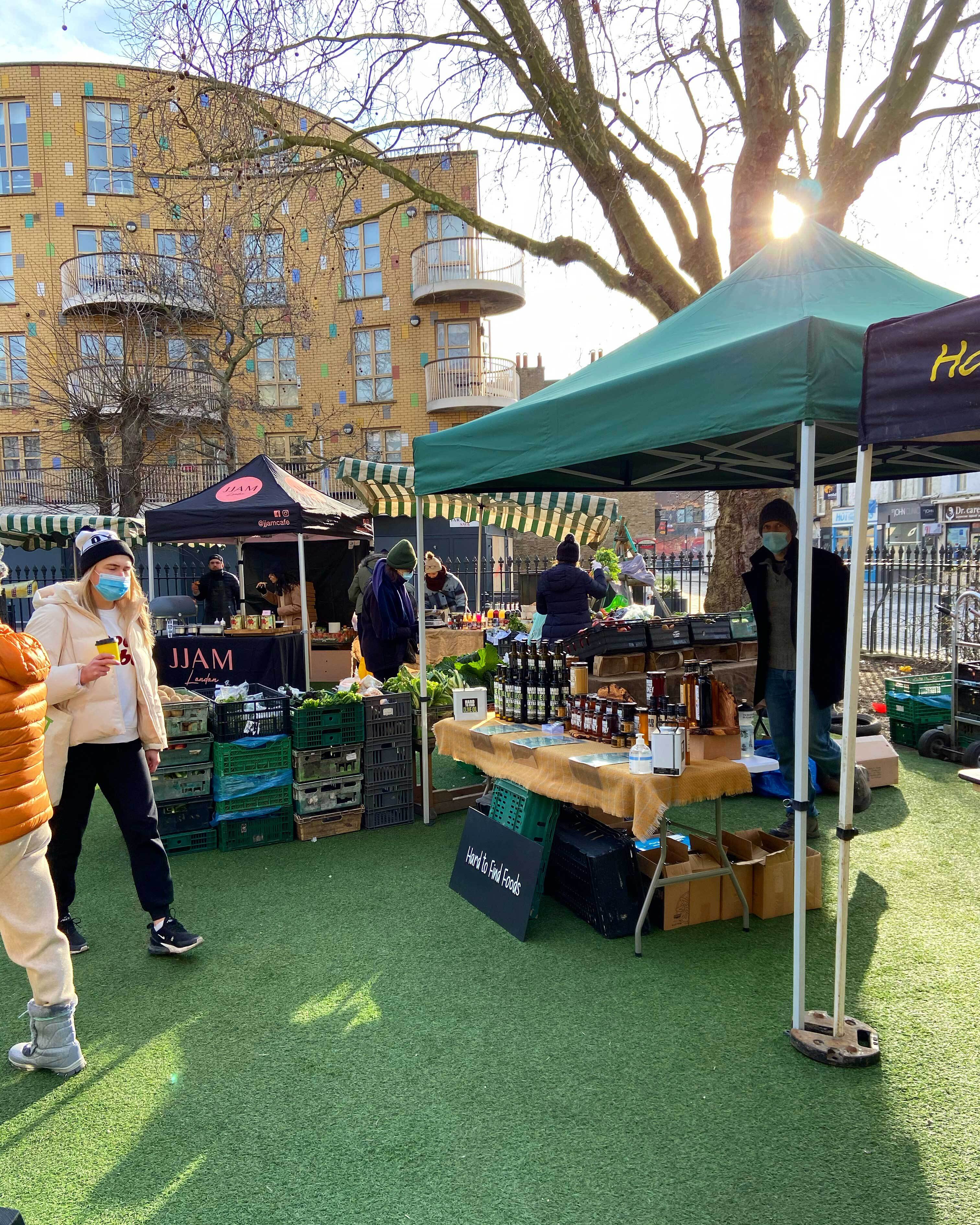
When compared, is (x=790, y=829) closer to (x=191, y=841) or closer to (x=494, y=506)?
(x=191, y=841)

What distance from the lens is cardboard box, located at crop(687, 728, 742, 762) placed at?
13.4 feet

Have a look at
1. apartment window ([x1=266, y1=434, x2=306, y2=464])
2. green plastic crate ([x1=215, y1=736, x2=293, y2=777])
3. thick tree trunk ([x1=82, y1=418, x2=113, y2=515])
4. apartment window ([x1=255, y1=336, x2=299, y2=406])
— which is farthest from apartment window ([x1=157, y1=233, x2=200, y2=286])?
green plastic crate ([x1=215, y1=736, x2=293, y2=777])

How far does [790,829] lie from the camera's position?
5285mm

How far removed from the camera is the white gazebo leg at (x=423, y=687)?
5859mm

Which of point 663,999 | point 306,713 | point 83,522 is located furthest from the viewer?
point 83,522

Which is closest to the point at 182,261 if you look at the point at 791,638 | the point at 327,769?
the point at 327,769

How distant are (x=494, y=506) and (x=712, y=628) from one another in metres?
5.69

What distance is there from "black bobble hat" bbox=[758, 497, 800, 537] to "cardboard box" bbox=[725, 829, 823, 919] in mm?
1971

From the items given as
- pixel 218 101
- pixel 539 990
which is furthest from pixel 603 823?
pixel 218 101

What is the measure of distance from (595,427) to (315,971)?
3015mm

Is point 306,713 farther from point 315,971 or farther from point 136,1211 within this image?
point 136,1211

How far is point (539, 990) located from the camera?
375 cm

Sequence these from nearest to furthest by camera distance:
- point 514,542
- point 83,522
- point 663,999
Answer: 1. point 663,999
2. point 83,522
3. point 514,542

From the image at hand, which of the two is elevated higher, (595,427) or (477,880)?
(595,427)
